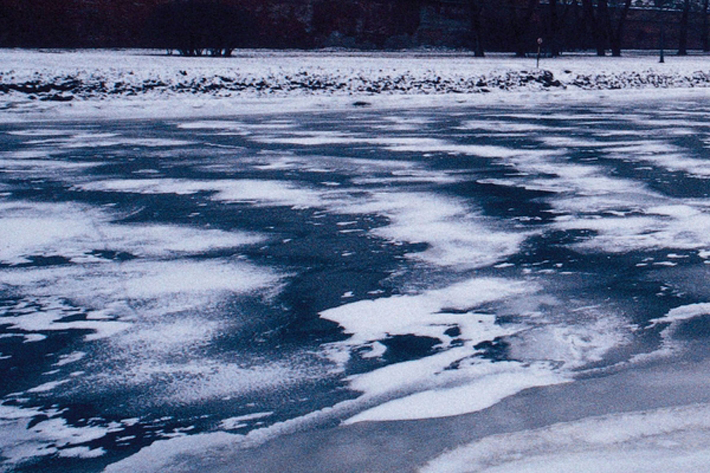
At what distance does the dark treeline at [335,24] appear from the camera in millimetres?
26734

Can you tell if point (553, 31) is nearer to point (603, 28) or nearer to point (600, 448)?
point (603, 28)

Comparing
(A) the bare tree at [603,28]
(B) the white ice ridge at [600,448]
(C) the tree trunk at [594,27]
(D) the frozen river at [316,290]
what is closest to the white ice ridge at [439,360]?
(D) the frozen river at [316,290]

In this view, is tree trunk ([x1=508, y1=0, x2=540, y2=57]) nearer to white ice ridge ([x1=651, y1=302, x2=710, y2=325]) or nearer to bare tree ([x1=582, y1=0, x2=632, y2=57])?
bare tree ([x1=582, y1=0, x2=632, y2=57])

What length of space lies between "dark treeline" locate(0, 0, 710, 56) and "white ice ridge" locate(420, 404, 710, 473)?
24.4 m

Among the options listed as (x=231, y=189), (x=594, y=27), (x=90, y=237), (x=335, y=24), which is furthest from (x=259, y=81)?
(x=594, y=27)

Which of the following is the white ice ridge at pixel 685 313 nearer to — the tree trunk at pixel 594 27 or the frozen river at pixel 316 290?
the frozen river at pixel 316 290

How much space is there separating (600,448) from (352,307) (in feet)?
5.08

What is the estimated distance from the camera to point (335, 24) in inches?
1447

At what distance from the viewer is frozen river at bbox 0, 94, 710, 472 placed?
2.86m

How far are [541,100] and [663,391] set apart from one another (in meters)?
16.1

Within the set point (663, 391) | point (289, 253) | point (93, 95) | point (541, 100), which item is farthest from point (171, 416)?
point (541, 100)

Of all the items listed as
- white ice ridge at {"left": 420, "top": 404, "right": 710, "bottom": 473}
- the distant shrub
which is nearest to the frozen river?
white ice ridge at {"left": 420, "top": 404, "right": 710, "bottom": 473}

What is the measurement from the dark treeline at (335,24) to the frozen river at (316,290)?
62.9 ft

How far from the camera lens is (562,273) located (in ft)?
14.3
